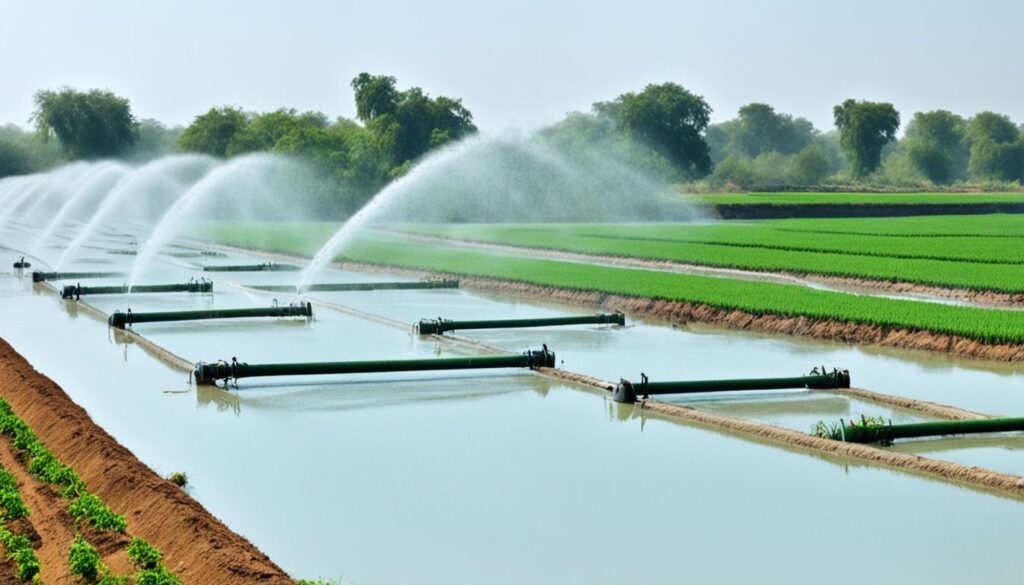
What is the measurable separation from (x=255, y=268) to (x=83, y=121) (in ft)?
216

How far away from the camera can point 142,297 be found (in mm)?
30109

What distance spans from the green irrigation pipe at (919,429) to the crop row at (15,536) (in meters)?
7.63

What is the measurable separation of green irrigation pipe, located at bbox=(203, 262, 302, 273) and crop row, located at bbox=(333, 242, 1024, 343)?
9.35 ft

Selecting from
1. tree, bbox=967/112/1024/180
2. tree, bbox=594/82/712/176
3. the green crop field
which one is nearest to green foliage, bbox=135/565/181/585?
the green crop field

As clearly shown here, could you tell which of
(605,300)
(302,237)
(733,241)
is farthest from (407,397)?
(302,237)

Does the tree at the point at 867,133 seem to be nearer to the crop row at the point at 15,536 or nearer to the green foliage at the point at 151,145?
the green foliage at the point at 151,145

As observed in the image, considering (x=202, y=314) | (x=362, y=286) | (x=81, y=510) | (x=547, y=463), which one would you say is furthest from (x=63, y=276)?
(x=81, y=510)

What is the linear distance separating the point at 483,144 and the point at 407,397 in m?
51.3

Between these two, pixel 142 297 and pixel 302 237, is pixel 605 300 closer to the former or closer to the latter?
pixel 142 297

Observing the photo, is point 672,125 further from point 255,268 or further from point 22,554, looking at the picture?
point 22,554

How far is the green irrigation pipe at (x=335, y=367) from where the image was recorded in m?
17.2

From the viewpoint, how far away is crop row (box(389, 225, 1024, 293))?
98.9 feet

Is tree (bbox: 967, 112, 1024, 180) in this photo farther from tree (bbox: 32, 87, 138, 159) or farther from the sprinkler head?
the sprinkler head

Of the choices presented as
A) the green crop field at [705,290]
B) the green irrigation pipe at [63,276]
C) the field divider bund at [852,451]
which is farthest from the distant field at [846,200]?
the field divider bund at [852,451]
